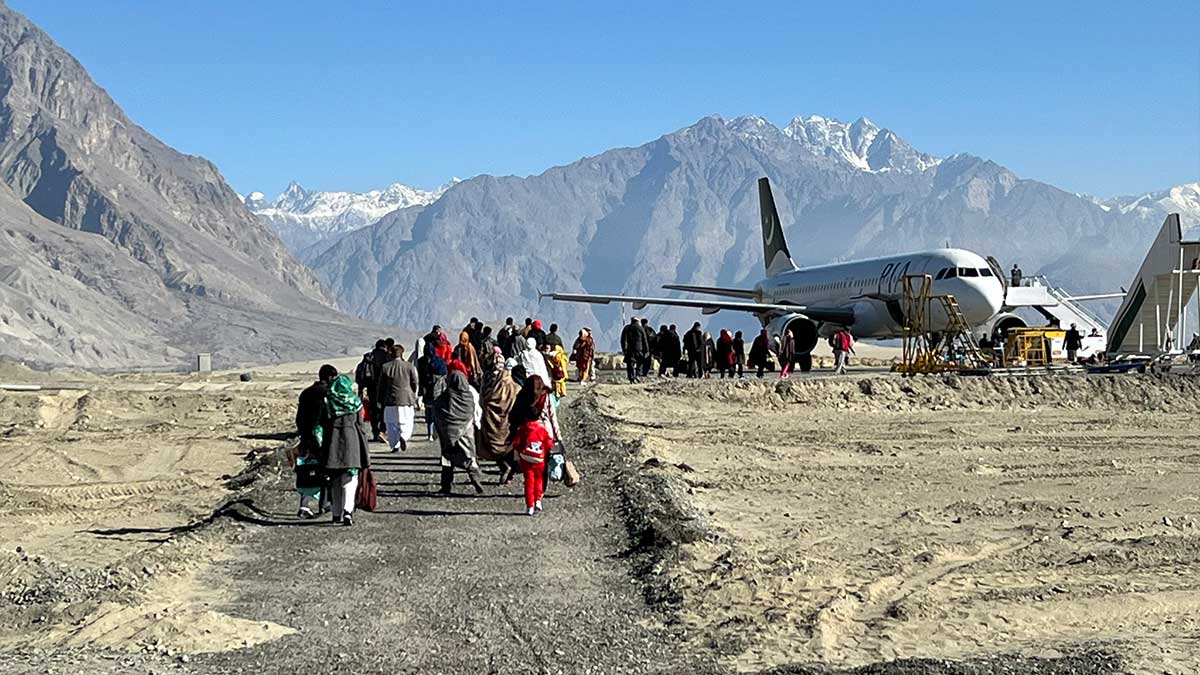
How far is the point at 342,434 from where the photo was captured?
13477mm

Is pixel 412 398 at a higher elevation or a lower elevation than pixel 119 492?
higher

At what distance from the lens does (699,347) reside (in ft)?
126

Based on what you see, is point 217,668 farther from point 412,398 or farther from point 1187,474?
point 1187,474

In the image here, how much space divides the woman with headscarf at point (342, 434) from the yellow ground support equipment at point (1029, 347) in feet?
96.9

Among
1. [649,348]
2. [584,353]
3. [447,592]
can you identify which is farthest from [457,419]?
[649,348]

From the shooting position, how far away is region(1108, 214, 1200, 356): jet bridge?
37.6 m

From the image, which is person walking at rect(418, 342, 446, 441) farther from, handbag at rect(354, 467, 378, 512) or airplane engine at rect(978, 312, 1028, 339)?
airplane engine at rect(978, 312, 1028, 339)

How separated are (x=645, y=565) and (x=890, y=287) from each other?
31.7 m

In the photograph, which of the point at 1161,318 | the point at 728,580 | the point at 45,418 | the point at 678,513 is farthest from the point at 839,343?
the point at 728,580

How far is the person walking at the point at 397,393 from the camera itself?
1817 centimetres

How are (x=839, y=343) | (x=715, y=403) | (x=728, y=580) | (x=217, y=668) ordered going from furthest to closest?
(x=839, y=343), (x=715, y=403), (x=728, y=580), (x=217, y=668)

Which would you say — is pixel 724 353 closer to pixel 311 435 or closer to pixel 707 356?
pixel 707 356

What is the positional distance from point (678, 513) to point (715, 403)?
59.5 feet

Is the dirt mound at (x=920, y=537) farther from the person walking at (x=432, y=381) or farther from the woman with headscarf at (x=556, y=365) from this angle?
the person walking at (x=432, y=381)
